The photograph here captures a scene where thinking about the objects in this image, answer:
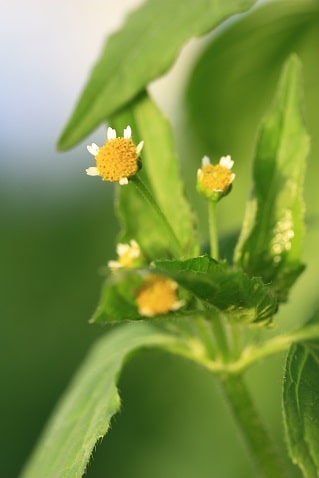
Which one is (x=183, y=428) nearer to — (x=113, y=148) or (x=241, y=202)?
(x=241, y=202)

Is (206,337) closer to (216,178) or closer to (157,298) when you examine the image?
(157,298)

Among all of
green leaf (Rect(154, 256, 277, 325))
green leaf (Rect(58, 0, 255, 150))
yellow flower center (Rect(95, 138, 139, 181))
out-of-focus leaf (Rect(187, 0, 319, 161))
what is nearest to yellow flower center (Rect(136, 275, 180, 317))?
green leaf (Rect(154, 256, 277, 325))

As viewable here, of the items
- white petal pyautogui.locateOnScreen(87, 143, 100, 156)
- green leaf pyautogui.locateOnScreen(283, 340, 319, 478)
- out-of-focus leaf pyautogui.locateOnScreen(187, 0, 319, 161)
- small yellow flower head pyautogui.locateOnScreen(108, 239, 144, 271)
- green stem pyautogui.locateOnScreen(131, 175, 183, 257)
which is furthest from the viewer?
out-of-focus leaf pyautogui.locateOnScreen(187, 0, 319, 161)

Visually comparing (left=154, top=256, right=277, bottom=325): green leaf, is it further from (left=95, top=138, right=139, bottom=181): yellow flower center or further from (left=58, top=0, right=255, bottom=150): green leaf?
(left=58, top=0, right=255, bottom=150): green leaf

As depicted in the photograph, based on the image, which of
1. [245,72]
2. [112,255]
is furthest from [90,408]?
[112,255]

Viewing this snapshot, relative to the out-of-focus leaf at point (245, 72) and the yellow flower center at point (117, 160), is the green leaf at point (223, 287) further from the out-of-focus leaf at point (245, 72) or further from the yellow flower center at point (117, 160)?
the out-of-focus leaf at point (245, 72)

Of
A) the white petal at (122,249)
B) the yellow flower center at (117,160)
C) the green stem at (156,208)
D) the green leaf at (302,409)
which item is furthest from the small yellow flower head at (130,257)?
the green leaf at (302,409)
